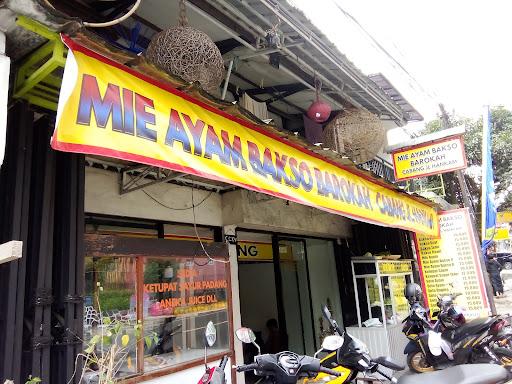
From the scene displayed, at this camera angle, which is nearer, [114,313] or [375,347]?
[114,313]

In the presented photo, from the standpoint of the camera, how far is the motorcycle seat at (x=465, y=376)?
317 centimetres

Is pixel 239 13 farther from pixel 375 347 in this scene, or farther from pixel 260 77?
pixel 375 347

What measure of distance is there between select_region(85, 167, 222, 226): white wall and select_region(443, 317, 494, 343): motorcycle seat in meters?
4.55

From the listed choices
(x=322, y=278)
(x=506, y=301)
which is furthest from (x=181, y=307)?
(x=506, y=301)

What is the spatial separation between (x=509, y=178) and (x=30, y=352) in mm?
23172

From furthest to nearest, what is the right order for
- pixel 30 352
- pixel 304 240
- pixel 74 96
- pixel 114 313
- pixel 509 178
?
pixel 509 178
pixel 304 240
pixel 114 313
pixel 30 352
pixel 74 96

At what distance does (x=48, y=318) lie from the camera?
2.87 metres

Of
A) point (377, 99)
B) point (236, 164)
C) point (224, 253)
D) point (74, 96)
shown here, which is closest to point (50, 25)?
point (74, 96)

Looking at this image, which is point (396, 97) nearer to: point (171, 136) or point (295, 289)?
point (295, 289)

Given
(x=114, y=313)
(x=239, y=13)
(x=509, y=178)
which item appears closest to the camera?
(x=114, y=313)

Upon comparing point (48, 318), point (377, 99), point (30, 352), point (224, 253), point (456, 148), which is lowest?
point (30, 352)

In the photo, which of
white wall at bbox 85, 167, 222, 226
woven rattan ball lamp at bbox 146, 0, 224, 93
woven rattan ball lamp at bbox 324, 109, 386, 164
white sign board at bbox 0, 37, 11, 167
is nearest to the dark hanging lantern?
woven rattan ball lamp at bbox 324, 109, 386, 164

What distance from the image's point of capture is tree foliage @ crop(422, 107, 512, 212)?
20781 mm

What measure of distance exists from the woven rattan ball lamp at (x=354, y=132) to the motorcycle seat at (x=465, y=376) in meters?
4.10
